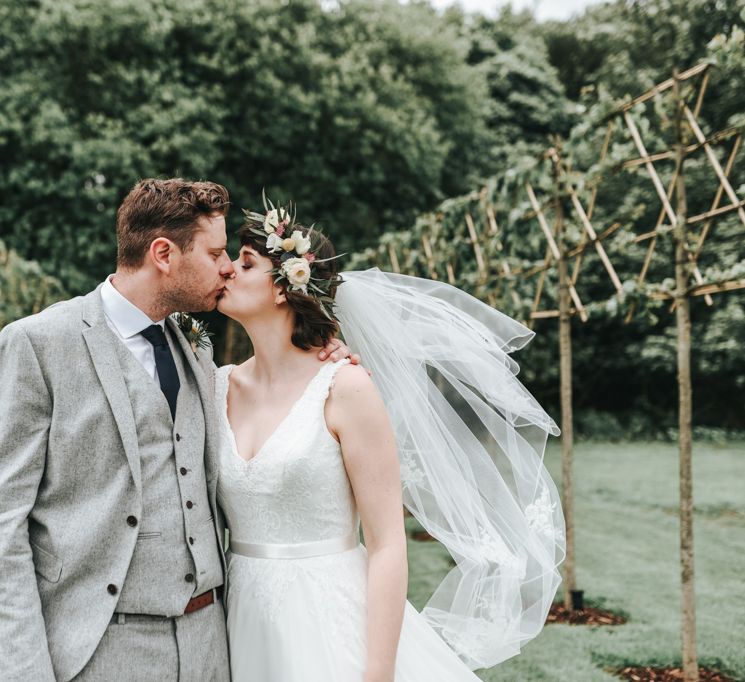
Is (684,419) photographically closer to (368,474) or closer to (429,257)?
(368,474)

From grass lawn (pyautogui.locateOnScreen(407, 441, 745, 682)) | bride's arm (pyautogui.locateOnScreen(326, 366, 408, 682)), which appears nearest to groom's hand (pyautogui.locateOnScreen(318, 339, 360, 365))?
bride's arm (pyautogui.locateOnScreen(326, 366, 408, 682))

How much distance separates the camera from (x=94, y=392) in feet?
6.54

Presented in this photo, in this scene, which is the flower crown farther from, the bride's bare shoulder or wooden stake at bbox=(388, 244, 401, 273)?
wooden stake at bbox=(388, 244, 401, 273)

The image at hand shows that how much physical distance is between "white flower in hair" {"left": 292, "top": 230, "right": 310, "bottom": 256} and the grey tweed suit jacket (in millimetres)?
678

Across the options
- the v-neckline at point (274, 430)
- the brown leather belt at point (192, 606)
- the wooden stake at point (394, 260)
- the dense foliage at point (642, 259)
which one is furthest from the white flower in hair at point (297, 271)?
the dense foliage at point (642, 259)

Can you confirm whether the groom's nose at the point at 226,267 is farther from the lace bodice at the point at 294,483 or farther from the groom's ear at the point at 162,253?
the lace bodice at the point at 294,483

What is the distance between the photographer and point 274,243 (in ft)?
8.04

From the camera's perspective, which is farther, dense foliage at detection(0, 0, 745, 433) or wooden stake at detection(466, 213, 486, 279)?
dense foliage at detection(0, 0, 745, 433)

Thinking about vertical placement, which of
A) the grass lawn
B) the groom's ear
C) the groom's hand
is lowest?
the grass lawn

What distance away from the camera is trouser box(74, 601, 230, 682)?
1.93m

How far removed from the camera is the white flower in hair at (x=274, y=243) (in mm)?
2447

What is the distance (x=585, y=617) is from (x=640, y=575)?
130 centimetres

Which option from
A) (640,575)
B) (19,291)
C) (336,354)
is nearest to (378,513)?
(336,354)

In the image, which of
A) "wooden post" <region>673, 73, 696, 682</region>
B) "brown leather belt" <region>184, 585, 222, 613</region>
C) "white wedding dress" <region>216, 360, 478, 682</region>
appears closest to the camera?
"brown leather belt" <region>184, 585, 222, 613</region>
